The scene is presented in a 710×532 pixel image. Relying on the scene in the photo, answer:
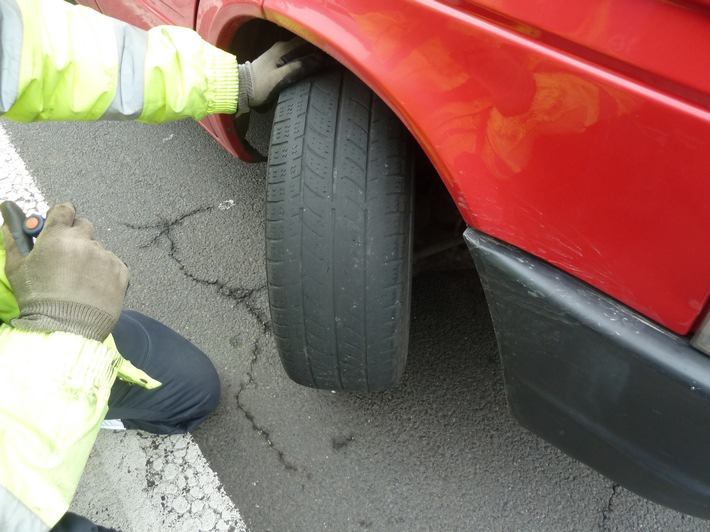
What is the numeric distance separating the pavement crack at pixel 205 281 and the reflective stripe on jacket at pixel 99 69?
0.78 metres

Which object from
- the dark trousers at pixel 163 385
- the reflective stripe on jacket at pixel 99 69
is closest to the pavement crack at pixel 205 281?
the dark trousers at pixel 163 385

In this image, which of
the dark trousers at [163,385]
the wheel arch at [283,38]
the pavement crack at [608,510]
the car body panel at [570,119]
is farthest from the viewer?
the dark trousers at [163,385]

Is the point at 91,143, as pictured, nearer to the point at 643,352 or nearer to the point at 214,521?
the point at 214,521

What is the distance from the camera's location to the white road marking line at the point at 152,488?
171 cm

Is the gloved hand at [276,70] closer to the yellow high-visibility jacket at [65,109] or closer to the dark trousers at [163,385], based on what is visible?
the yellow high-visibility jacket at [65,109]

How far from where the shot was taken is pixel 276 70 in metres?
1.48

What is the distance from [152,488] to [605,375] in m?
1.32

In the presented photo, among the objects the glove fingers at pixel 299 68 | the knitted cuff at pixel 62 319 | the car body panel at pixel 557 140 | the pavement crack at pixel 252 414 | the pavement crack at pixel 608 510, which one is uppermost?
the car body panel at pixel 557 140

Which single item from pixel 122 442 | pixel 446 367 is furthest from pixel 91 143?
pixel 446 367

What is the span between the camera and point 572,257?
1069mm

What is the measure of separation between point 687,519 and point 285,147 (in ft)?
4.57

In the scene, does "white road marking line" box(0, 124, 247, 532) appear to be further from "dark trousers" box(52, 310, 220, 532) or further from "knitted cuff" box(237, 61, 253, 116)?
"knitted cuff" box(237, 61, 253, 116)

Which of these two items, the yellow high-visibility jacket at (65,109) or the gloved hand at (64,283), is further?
the gloved hand at (64,283)

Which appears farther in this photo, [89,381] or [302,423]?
[302,423]
